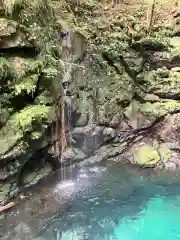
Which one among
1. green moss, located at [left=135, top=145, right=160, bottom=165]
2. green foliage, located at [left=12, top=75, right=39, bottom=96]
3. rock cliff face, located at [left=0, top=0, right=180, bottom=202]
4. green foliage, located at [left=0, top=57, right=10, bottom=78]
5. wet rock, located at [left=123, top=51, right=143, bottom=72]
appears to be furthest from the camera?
wet rock, located at [left=123, top=51, right=143, bottom=72]

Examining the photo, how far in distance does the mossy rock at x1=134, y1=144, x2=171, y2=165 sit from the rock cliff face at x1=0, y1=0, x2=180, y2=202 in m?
0.03

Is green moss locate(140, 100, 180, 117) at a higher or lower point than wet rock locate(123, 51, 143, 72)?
lower

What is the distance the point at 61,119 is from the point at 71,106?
17.0 inches

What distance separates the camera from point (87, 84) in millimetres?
8203

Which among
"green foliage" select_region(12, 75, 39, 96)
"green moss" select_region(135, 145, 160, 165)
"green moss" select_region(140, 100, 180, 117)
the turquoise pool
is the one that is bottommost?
the turquoise pool

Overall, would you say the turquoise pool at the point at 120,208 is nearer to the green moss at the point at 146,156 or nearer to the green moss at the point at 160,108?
the green moss at the point at 146,156

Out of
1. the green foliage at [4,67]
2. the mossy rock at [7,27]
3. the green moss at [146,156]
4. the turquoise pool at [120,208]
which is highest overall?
the mossy rock at [7,27]

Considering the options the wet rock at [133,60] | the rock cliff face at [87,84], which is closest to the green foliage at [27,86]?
the rock cliff face at [87,84]

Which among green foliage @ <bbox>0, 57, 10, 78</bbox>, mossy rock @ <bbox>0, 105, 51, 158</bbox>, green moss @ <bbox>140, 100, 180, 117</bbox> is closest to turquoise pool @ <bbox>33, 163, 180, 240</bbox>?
green moss @ <bbox>140, 100, 180, 117</bbox>

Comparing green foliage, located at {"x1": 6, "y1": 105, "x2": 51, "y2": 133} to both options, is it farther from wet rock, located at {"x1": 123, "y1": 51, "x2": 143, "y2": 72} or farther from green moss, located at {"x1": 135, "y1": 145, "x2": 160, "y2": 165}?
green moss, located at {"x1": 135, "y1": 145, "x2": 160, "y2": 165}

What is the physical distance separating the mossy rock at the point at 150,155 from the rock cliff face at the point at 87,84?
1.1 inches

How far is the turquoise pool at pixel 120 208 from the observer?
20.6 ft

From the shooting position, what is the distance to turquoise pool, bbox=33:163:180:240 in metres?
6.28

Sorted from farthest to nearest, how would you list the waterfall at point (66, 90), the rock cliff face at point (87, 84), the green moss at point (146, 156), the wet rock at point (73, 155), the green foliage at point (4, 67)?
the green moss at point (146, 156), the wet rock at point (73, 155), the waterfall at point (66, 90), the rock cliff face at point (87, 84), the green foliage at point (4, 67)
